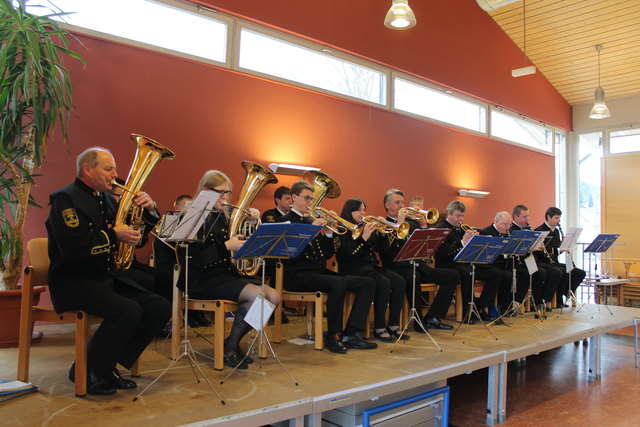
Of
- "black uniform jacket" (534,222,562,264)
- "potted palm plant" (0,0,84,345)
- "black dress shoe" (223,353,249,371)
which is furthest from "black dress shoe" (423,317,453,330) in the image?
"potted palm plant" (0,0,84,345)

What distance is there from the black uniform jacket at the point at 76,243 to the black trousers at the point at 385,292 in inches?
89.4

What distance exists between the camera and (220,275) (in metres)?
3.52

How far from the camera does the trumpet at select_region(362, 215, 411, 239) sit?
439 centimetres

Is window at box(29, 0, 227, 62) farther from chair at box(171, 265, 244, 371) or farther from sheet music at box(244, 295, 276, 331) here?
sheet music at box(244, 295, 276, 331)

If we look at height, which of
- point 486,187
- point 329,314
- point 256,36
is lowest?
point 329,314

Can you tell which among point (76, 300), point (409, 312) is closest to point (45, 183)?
point (76, 300)

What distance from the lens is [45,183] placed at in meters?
4.62

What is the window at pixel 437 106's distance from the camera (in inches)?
316

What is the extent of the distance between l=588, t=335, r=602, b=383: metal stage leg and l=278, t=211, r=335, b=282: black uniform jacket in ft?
9.42

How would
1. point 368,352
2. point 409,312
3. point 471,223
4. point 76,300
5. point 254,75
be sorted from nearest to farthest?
A: point 76,300
point 368,352
point 409,312
point 254,75
point 471,223

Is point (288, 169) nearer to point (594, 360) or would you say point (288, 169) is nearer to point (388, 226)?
point (388, 226)

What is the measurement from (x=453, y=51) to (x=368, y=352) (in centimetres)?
660

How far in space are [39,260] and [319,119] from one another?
4.40 metres

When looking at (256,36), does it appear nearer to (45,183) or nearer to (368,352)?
(45,183)
